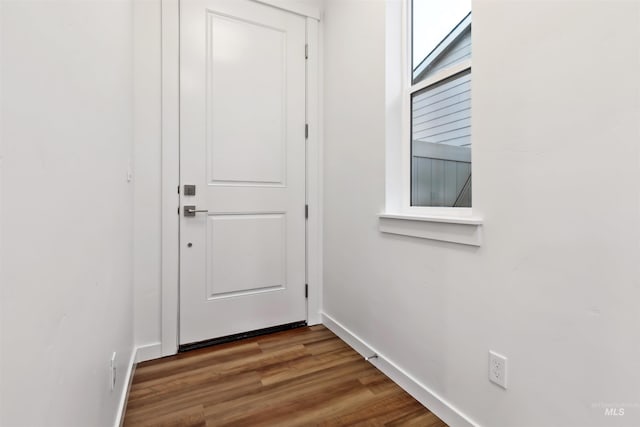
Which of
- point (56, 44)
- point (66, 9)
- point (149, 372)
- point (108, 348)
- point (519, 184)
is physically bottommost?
point (149, 372)

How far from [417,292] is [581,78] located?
103 cm

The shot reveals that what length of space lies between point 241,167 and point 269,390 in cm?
139

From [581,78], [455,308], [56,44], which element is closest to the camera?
[56,44]

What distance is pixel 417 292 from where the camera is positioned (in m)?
1.49

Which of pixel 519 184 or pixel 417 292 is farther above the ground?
pixel 519 184

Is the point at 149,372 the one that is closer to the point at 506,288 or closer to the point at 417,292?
the point at 417,292

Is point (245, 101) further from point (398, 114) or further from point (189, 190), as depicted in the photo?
point (398, 114)

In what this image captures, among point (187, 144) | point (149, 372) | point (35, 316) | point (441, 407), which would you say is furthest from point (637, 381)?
point (187, 144)

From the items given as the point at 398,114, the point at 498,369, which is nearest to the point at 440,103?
the point at 398,114

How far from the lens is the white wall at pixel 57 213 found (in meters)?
0.42

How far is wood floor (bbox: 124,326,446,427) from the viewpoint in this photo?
1.35m

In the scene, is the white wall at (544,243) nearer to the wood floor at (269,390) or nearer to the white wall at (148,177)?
the wood floor at (269,390)

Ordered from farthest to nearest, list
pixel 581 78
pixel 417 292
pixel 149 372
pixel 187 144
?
pixel 187 144 < pixel 149 372 < pixel 417 292 < pixel 581 78

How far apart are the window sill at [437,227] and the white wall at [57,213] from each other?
1.26 m
